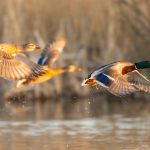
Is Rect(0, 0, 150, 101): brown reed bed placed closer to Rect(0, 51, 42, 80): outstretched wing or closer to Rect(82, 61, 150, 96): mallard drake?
Rect(0, 51, 42, 80): outstretched wing

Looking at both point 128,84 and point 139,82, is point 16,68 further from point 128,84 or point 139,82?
point 139,82

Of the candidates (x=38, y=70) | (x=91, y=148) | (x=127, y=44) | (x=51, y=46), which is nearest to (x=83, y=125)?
(x=51, y=46)

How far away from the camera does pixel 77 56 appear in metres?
17.4

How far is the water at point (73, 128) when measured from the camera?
1131cm

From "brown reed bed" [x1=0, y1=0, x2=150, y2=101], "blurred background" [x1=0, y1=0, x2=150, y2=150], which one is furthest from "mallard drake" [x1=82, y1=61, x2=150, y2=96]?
"brown reed bed" [x1=0, y1=0, x2=150, y2=101]

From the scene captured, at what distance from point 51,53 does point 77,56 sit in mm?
4700

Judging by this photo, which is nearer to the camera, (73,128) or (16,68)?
(16,68)

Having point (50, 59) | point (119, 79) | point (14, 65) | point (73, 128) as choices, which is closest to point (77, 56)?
point (73, 128)

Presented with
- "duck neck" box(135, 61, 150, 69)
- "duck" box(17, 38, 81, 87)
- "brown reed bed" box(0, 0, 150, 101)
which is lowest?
"duck neck" box(135, 61, 150, 69)

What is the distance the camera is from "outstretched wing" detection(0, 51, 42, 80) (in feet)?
32.4

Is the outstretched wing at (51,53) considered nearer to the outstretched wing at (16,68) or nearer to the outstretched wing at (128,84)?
the outstretched wing at (16,68)

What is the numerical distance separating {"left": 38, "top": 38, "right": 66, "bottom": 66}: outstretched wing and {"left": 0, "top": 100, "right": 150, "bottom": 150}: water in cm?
116

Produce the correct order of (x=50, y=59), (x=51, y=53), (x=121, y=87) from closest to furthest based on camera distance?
(x=121, y=87) → (x=50, y=59) → (x=51, y=53)

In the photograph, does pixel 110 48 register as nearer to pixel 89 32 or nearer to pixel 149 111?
pixel 89 32
